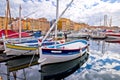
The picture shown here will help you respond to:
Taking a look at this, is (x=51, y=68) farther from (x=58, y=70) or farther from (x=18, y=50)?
(x=18, y=50)

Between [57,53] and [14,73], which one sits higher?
[57,53]

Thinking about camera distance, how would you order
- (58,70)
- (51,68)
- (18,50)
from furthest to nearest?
1. (18,50)
2. (51,68)
3. (58,70)

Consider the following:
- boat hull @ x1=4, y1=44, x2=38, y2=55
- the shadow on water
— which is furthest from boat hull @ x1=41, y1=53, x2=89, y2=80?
boat hull @ x1=4, y1=44, x2=38, y2=55

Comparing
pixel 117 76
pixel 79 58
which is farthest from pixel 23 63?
pixel 117 76

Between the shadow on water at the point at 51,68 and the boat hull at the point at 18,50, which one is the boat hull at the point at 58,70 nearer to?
the shadow on water at the point at 51,68

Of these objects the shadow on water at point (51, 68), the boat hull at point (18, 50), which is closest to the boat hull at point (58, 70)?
the shadow on water at point (51, 68)

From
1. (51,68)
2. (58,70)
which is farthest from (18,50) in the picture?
(58,70)

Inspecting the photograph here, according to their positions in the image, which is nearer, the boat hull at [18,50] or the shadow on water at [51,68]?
the shadow on water at [51,68]

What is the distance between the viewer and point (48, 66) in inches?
749

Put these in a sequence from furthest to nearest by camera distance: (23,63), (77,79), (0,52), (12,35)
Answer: (12,35) → (0,52) → (23,63) → (77,79)

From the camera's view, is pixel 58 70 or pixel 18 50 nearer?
pixel 58 70

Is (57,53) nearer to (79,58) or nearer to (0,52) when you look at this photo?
(79,58)

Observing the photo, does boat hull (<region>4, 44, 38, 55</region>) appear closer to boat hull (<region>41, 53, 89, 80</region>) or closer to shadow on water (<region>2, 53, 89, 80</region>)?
shadow on water (<region>2, 53, 89, 80</region>)

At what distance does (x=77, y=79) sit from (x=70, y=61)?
6561 millimetres
